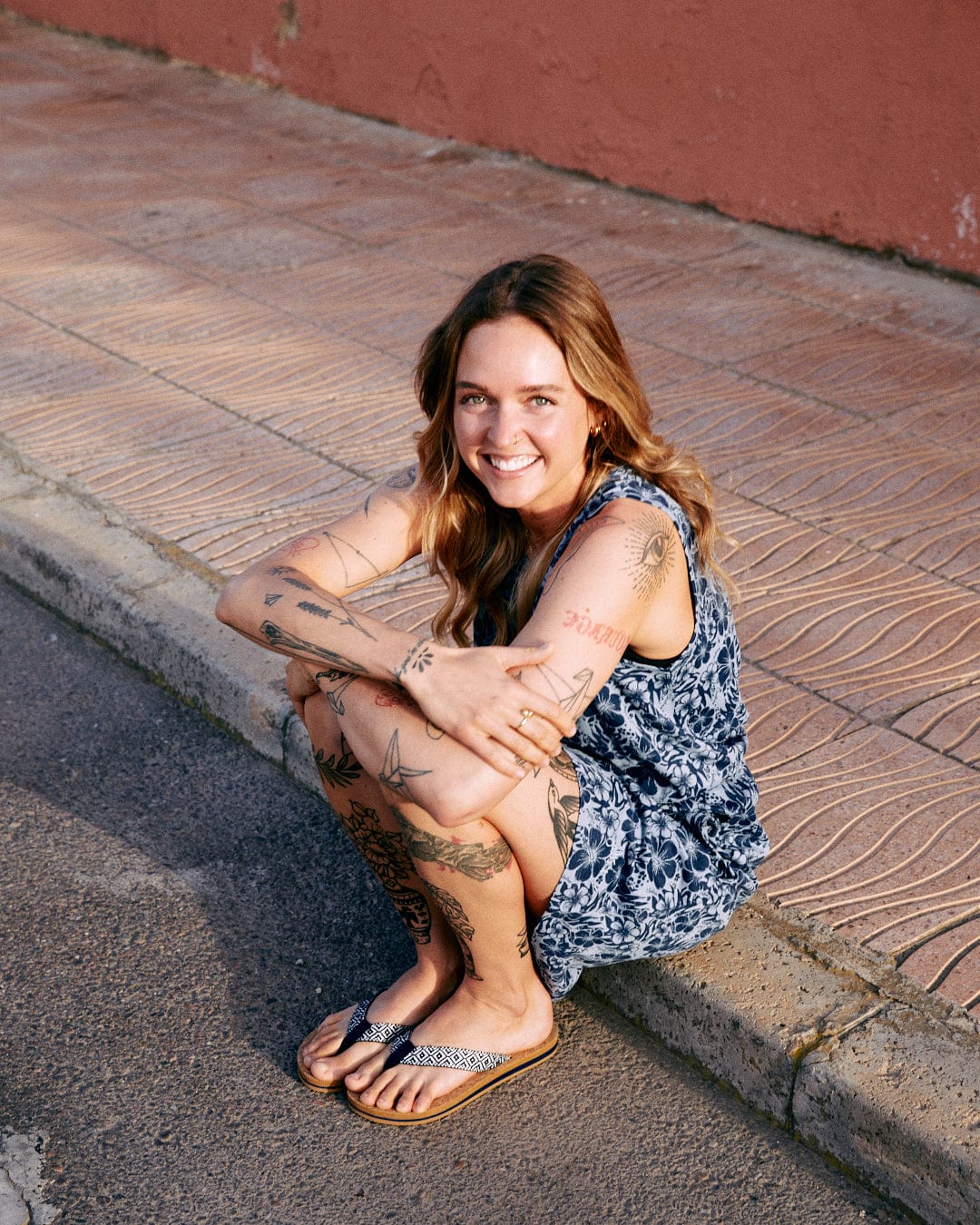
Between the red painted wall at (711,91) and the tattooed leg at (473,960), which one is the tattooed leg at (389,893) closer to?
the tattooed leg at (473,960)

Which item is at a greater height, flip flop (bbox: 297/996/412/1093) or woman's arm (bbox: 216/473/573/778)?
woman's arm (bbox: 216/473/573/778)

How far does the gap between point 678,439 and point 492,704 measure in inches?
112

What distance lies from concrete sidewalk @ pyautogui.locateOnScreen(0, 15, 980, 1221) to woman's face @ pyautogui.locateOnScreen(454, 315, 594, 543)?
96 cm

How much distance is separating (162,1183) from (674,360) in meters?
4.04

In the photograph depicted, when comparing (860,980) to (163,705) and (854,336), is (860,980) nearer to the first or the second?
(163,705)

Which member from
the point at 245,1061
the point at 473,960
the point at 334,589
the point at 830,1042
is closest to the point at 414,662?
the point at 334,589

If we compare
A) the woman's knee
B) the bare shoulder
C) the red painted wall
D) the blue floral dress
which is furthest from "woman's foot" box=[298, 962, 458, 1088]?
the red painted wall

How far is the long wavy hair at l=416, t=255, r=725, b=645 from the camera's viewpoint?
8.48ft

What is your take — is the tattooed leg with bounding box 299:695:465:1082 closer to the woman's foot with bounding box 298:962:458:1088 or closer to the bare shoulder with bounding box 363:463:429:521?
the woman's foot with bounding box 298:962:458:1088

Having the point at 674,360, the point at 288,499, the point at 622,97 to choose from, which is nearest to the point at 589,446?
the point at 288,499

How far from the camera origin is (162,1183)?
2.43 metres

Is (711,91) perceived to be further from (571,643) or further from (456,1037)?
(456,1037)

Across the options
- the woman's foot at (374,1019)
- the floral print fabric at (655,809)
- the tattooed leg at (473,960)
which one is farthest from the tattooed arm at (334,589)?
the woman's foot at (374,1019)

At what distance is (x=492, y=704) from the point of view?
2.39 meters
